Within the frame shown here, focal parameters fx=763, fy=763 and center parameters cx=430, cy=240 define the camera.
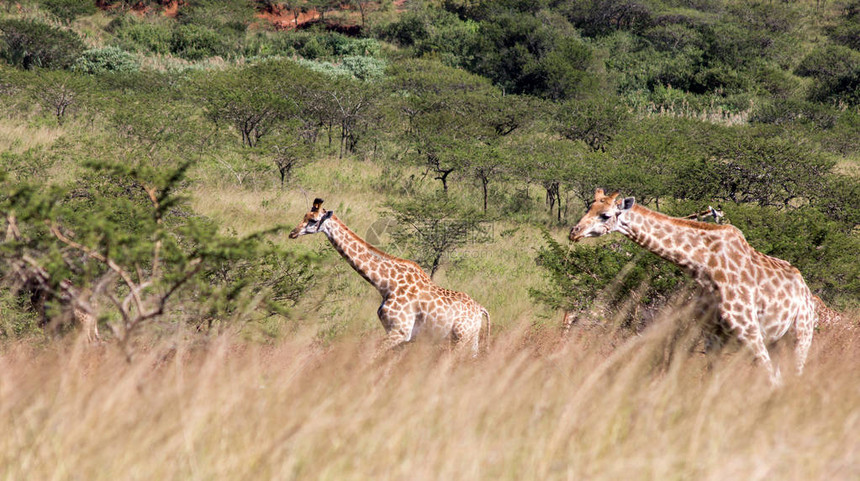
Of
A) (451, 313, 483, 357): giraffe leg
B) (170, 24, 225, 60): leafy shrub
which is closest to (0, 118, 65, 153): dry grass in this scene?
(451, 313, 483, 357): giraffe leg

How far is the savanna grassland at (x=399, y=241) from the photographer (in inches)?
147

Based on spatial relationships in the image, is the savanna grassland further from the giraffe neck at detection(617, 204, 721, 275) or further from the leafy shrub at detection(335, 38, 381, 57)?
the giraffe neck at detection(617, 204, 721, 275)

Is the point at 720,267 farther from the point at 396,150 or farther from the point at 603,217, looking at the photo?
the point at 396,150

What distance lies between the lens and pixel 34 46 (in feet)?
130

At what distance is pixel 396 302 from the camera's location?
9.05 m

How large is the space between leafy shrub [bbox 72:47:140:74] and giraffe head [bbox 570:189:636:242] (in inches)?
1503

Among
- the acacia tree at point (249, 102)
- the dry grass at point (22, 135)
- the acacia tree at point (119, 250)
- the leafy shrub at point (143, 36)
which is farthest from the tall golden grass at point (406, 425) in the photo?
the leafy shrub at point (143, 36)

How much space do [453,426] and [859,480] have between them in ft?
6.29

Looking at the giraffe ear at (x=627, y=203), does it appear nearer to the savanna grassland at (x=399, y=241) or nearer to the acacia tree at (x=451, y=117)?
the savanna grassland at (x=399, y=241)

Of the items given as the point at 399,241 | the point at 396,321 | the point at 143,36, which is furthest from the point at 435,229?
the point at 143,36

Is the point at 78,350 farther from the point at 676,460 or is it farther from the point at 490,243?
the point at 490,243

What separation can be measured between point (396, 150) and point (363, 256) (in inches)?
870

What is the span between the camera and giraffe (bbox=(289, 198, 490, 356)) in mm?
9000

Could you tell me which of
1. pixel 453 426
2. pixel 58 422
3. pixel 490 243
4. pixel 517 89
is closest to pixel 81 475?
pixel 58 422
